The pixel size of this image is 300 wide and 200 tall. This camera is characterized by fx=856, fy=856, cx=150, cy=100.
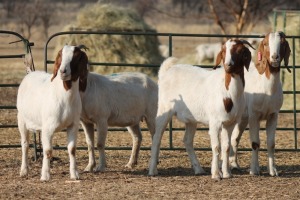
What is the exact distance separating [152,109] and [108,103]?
0.83 m

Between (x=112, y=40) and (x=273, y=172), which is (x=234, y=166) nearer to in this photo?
(x=273, y=172)

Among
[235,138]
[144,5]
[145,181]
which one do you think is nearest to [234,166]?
[235,138]

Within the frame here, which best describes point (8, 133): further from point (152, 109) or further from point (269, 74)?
point (269, 74)

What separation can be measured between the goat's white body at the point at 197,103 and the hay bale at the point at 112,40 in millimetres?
14192

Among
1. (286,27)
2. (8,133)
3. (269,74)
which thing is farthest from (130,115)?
(286,27)

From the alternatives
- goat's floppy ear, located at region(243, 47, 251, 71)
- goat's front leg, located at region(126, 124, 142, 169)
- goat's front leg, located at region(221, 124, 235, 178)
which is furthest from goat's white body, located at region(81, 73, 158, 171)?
goat's floppy ear, located at region(243, 47, 251, 71)

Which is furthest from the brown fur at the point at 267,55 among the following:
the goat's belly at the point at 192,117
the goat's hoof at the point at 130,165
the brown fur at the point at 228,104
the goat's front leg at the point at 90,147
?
the goat's front leg at the point at 90,147

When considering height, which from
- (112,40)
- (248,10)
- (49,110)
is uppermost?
(248,10)

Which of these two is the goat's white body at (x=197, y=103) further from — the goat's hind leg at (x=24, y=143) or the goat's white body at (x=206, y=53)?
the goat's white body at (x=206, y=53)

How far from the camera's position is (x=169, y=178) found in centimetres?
1140

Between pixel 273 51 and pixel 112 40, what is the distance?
53.2ft

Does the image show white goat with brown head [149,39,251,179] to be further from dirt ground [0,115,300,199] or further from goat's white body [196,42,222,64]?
goat's white body [196,42,222,64]

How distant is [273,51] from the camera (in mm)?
11195

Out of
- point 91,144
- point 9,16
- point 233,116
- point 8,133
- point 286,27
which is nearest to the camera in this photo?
point 233,116
